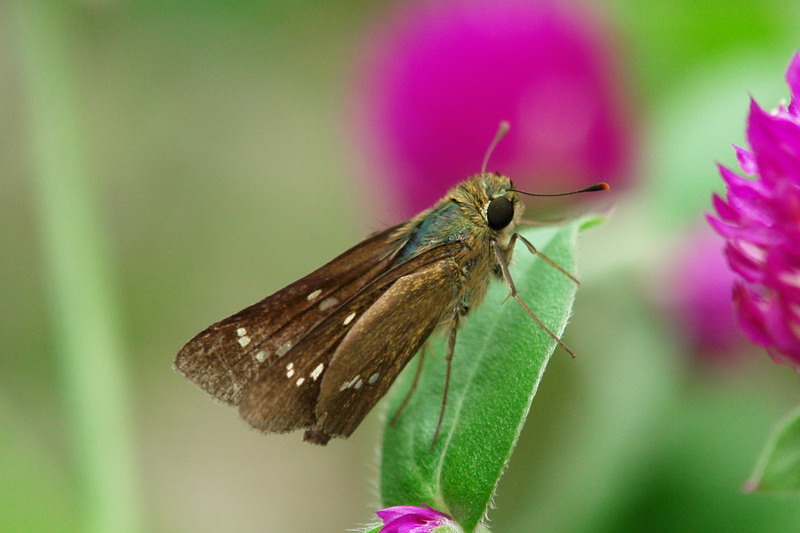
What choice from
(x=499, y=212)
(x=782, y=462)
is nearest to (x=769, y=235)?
(x=782, y=462)

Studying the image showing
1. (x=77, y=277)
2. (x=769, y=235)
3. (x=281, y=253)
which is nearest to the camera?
(x=769, y=235)

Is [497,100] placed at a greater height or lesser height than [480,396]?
greater

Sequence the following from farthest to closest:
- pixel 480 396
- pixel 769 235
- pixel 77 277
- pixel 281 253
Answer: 1. pixel 281 253
2. pixel 77 277
3. pixel 480 396
4. pixel 769 235

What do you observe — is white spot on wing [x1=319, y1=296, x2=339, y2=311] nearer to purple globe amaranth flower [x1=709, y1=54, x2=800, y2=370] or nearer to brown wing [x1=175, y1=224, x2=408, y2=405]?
brown wing [x1=175, y1=224, x2=408, y2=405]

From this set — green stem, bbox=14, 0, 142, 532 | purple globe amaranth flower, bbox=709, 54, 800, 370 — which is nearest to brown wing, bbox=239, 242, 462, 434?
purple globe amaranth flower, bbox=709, 54, 800, 370

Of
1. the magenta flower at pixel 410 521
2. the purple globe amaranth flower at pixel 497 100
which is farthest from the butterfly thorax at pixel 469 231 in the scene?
the purple globe amaranth flower at pixel 497 100

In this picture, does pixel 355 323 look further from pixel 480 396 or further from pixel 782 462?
pixel 782 462

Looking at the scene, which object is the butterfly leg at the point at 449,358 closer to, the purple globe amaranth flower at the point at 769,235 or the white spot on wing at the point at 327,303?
the white spot on wing at the point at 327,303
